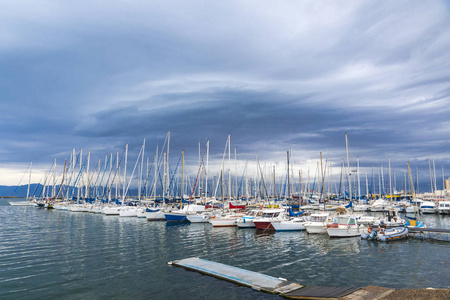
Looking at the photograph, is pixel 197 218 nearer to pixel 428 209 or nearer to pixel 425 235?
pixel 425 235

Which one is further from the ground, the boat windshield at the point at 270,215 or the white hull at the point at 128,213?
the boat windshield at the point at 270,215

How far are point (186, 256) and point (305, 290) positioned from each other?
573 inches


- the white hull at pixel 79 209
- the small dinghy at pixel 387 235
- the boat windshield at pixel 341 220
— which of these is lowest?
the white hull at pixel 79 209

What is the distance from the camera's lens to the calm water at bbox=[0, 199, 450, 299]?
65.5 feet

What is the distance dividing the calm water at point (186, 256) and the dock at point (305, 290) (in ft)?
2.34

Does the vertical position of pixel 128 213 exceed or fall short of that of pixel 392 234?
it falls short

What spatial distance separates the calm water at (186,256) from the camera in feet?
65.5

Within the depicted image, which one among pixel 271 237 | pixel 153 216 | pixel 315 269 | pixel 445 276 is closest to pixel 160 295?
pixel 315 269

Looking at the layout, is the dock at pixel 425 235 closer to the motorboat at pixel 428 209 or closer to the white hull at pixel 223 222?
the white hull at pixel 223 222

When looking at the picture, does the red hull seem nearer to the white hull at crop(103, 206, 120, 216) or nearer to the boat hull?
the boat hull

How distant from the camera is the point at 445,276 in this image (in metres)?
22.1

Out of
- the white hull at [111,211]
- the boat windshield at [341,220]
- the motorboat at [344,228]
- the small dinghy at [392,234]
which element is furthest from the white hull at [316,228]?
the white hull at [111,211]

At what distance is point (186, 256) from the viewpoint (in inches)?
1177

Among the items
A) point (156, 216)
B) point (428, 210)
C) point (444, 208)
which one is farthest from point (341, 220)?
point (428, 210)
